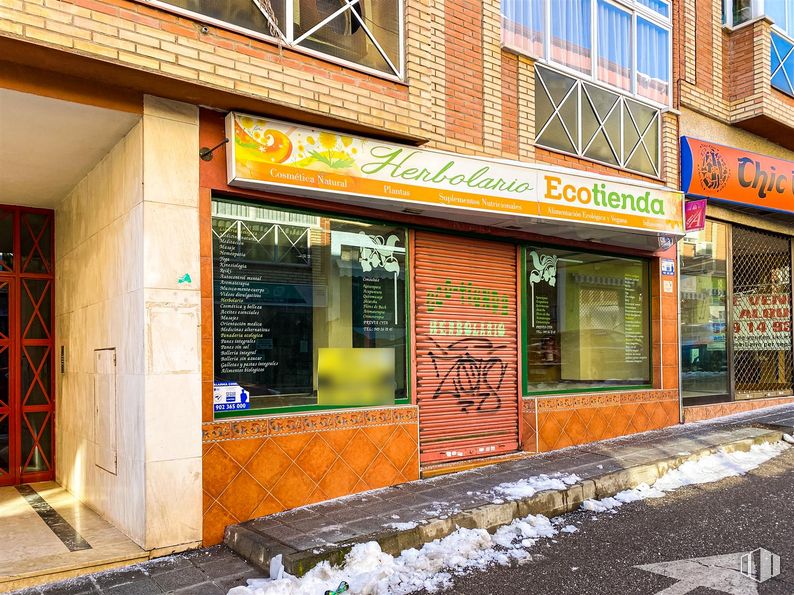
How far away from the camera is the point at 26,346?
24.4 ft

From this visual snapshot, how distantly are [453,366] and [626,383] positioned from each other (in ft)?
11.5

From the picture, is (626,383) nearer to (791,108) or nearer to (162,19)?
(791,108)

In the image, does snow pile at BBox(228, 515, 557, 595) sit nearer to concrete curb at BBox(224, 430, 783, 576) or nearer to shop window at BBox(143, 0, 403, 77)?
concrete curb at BBox(224, 430, 783, 576)

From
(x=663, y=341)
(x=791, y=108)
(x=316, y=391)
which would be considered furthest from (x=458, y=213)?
(x=791, y=108)

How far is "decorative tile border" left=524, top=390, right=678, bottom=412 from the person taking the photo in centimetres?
822

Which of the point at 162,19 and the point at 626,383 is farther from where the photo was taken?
the point at 626,383

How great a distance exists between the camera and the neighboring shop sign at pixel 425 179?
18.8ft

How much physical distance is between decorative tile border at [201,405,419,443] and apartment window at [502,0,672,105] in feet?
15.6

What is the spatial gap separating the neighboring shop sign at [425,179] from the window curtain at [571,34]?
184 centimetres

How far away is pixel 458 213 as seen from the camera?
705 cm

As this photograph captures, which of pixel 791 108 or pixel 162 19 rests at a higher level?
pixel 791 108

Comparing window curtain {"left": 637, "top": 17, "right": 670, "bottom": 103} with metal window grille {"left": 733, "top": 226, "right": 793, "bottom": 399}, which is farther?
metal window grille {"left": 733, "top": 226, "right": 793, "bottom": 399}

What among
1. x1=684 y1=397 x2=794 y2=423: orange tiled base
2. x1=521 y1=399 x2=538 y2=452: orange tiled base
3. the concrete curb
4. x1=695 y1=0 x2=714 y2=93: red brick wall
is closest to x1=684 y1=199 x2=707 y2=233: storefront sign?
x1=695 y1=0 x2=714 y2=93: red brick wall

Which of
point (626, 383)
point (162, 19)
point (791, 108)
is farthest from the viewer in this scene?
point (791, 108)
